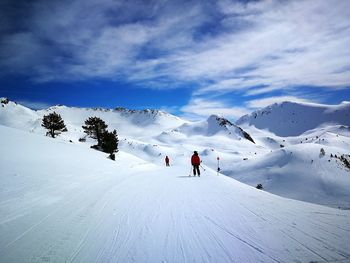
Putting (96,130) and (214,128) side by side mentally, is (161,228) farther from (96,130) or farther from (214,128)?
(214,128)

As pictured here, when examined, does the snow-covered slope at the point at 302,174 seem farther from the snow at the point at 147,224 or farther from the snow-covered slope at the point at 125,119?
the snow-covered slope at the point at 125,119

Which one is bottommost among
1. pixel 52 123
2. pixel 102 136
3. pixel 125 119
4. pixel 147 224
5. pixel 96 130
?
pixel 147 224

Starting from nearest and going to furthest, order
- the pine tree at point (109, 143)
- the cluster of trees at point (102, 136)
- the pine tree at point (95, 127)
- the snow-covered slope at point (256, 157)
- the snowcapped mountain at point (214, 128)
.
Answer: the snow-covered slope at point (256, 157) → the pine tree at point (109, 143) → the cluster of trees at point (102, 136) → the pine tree at point (95, 127) → the snowcapped mountain at point (214, 128)

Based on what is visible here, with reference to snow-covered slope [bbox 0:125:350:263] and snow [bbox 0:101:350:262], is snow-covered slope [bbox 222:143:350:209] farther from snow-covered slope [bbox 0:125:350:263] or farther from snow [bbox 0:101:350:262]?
snow-covered slope [bbox 0:125:350:263]

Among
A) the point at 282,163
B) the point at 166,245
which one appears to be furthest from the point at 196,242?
the point at 282,163

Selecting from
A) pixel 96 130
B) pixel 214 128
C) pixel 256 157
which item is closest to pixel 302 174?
pixel 256 157

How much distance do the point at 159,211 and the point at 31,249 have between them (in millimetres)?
3208

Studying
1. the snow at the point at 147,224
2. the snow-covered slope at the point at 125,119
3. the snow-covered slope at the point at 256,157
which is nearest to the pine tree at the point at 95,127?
the snow-covered slope at the point at 256,157

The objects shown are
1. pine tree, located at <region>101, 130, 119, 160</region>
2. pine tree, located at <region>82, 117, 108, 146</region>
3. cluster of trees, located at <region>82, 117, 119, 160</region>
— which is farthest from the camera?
pine tree, located at <region>82, 117, 108, 146</region>

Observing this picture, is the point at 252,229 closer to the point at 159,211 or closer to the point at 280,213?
the point at 280,213

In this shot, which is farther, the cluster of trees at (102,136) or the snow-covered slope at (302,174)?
the cluster of trees at (102,136)

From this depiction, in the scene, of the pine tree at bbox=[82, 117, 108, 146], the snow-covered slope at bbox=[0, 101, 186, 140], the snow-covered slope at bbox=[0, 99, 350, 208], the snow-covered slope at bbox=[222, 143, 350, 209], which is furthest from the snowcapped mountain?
the pine tree at bbox=[82, 117, 108, 146]

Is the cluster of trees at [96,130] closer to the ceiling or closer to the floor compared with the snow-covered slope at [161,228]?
closer to the ceiling

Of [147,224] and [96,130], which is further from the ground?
[96,130]
